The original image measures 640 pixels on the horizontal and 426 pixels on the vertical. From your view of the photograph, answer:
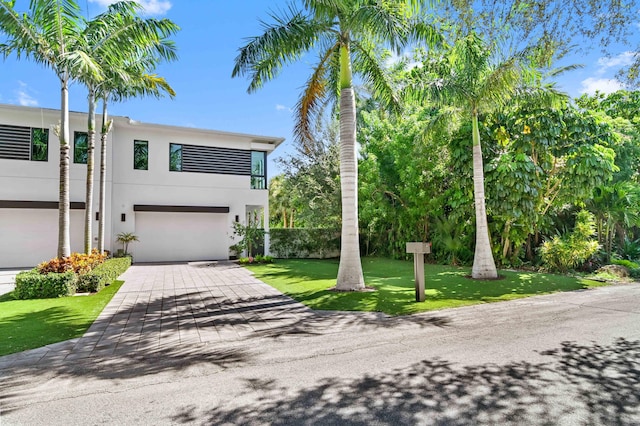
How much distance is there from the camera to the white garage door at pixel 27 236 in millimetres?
13977

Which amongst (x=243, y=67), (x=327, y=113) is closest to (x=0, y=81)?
(x=243, y=67)

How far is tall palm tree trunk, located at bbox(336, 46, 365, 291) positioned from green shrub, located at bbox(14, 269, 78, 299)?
6.18 meters

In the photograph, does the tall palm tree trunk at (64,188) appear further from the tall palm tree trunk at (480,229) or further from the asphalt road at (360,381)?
the tall palm tree trunk at (480,229)

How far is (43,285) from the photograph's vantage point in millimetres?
7676

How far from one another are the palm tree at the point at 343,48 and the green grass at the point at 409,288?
33.3 inches

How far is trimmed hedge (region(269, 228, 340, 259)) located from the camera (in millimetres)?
18875

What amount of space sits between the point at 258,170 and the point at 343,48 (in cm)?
1081

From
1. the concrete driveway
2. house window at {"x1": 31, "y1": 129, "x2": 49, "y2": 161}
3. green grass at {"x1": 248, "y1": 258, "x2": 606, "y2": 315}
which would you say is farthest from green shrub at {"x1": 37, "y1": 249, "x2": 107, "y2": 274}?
house window at {"x1": 31, "y1": 129, "x2": 49, "y2": 161}

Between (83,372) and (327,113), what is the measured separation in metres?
8.77

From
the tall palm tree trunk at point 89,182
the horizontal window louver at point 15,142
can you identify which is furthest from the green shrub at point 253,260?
the horizontal window louver at point 15,142

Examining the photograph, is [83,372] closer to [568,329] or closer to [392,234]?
[568,329]

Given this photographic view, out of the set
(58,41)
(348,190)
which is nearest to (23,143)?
(58,41)

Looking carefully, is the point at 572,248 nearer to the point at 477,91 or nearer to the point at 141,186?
the point at 477,91

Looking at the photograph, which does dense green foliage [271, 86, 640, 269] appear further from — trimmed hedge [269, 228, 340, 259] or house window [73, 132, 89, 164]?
house window [73, 132, 89, 164]
